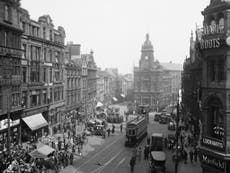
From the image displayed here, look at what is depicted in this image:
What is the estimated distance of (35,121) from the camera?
138 ft

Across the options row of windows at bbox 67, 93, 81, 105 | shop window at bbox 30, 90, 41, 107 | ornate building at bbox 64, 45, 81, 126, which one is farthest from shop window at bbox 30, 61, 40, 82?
row of windows at bbox 67, 93, 81, 105

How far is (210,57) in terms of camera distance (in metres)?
22.7

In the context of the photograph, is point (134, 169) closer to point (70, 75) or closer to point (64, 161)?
point (64, 161)

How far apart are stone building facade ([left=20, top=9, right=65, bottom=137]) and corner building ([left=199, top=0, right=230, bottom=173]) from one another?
2399 centimetres

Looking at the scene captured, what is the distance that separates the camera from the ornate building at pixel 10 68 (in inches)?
1300

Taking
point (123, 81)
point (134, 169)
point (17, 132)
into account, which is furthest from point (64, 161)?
point (123, 81)

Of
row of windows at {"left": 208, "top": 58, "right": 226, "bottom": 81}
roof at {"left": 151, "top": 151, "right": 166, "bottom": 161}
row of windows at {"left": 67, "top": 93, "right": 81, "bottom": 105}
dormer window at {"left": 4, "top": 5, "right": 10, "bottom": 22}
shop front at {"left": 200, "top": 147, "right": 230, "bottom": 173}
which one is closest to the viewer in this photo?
shop front at {"left": 200, "top": 147, "right": 230, "bottom": 173}

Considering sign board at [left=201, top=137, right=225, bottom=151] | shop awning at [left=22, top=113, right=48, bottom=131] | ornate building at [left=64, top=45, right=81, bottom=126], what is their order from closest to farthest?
sign board at [left=201, top=137, right=225, bottom=151] < shop awning at [left=22, top=113, right=48, bottom=131] < ornate building at [left=64, top=45, right=81, bottom=126]

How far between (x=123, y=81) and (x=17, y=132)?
380 feet

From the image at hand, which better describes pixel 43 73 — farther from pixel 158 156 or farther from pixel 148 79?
pixel 148 79

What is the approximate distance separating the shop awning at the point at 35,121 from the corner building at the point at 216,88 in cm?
2409

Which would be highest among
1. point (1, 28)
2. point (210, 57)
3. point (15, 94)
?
point (1, 28)

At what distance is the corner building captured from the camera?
20.9m

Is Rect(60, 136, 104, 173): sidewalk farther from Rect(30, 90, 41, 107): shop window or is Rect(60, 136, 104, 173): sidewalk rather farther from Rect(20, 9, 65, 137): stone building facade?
Rect(30, 90, 41, 107): shop window
